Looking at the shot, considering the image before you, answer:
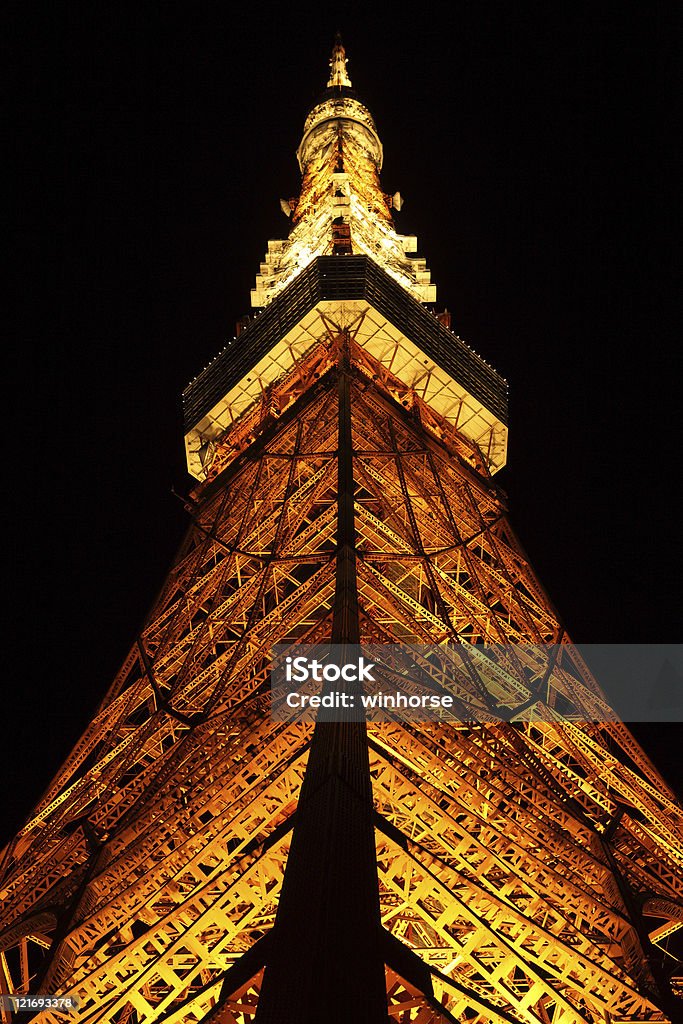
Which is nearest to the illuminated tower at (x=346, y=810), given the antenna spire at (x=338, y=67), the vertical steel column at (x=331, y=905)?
the vertical steel column at (x=331, y=905)

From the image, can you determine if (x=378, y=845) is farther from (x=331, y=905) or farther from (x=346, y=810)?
(x=331, y=905)

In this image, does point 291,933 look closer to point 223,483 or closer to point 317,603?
point 317,603

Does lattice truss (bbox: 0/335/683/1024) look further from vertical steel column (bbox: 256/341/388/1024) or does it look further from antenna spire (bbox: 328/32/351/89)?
antenna spire (bbox: 328/32/351/89)

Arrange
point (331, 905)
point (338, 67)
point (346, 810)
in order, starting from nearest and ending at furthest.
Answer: point (331, 905)
point (346, 810)
point (338, 67)

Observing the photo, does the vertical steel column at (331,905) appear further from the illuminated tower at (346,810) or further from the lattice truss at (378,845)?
the lattice truss at (378,845)

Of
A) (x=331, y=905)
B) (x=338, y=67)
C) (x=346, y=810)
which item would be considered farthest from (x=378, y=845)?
(x=338, y=67)

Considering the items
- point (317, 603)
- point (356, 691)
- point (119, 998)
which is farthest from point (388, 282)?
point (119, 998)
